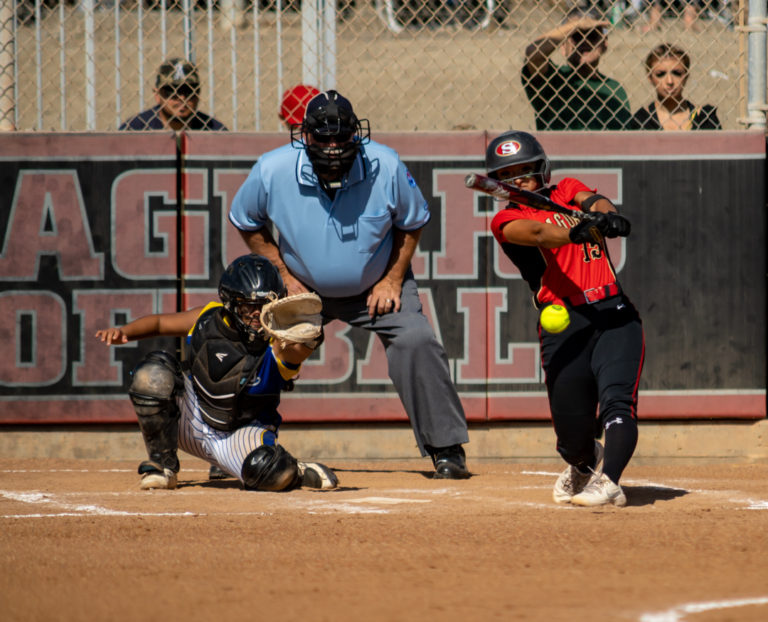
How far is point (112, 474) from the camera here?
21.4 ft

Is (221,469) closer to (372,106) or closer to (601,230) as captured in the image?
→ (601,230)

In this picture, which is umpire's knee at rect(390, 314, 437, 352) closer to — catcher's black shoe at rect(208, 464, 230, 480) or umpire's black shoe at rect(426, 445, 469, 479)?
umpire's black shoe at rect(426, 445, 469, 479)

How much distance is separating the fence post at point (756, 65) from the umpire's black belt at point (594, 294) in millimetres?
2690

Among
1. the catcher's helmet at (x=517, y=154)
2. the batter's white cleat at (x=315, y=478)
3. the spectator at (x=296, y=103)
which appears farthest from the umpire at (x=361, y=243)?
the spectator at (x=296, y=103)

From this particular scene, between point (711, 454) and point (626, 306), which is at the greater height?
point (626, 306)

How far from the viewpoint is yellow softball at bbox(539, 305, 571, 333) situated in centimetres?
512

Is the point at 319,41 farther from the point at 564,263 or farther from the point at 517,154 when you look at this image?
the point at 564,263

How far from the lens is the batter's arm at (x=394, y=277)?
6.20m

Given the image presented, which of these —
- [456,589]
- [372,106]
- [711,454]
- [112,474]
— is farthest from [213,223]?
[372,106]

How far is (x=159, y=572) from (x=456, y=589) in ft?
3.18

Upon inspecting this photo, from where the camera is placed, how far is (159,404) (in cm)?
564

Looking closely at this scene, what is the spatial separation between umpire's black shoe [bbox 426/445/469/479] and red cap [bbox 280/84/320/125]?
7.93ft

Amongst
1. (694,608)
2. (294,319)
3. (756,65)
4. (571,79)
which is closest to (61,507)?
(294,319)

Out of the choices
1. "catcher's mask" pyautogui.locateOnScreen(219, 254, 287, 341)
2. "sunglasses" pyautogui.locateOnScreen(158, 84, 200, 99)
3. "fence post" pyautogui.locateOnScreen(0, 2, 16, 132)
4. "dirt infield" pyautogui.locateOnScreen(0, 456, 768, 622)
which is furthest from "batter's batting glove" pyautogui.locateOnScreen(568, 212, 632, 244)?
"fence post" pyautogui.locateOnScreen(0, 2, 16, 132)
